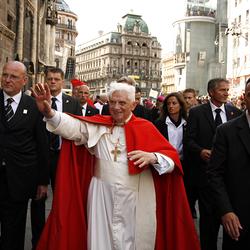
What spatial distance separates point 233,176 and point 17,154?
217cm

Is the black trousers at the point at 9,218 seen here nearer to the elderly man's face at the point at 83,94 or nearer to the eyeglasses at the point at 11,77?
the eyeglasses at the point at 11,77

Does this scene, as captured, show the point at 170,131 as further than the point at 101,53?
No

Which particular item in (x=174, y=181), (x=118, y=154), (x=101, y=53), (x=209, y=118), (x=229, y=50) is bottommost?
(x=174, y=181)

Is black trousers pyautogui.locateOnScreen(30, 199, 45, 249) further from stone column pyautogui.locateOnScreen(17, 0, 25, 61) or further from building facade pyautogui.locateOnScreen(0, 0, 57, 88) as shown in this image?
stone column pyautogui.locateOnScreen(17, 0, 25, 61)

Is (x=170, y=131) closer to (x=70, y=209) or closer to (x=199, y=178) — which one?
(x=199, y=178)

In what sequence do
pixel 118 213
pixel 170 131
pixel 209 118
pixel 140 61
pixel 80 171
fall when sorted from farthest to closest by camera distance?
pixel 140 61, pixel 170 131, pixel 209 118, pixel 80 171, pixel 118 213

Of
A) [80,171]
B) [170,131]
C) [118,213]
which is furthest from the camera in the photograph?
[170,131]

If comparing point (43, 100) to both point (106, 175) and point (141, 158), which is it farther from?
point (141, 158)

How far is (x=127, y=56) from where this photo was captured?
5172 inches

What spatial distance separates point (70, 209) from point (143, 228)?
73cm

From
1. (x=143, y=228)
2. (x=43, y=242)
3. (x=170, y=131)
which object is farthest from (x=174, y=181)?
(x=170, y=131)

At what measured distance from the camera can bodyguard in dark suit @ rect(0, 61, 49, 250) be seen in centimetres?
433

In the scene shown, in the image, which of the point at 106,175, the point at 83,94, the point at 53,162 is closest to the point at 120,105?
the point at 106,175

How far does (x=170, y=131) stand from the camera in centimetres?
643
